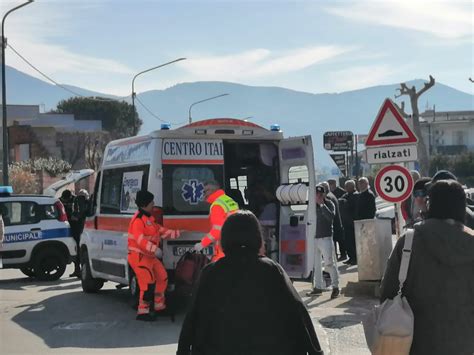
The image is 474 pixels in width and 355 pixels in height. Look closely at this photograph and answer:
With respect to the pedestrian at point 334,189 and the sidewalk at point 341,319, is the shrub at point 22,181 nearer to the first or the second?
the pedestrian at point 334,189

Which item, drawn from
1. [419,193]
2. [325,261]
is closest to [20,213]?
[325,261]

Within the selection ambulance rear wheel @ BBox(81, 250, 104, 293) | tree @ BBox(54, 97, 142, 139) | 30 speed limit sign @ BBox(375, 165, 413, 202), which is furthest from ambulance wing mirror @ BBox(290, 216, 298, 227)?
tree @ BBox(54, 97, 142, 139)

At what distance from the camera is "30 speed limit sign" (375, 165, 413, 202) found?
A: 964cm

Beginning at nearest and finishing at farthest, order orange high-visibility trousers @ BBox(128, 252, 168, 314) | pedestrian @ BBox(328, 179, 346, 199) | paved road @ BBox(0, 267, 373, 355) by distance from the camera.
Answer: paved road @ BBox(0, 267, 373, 355) → orange high-visibility trousers @ BBox(128, 252, 168, 314) → pedestrian @ BBox(328, 179, 346, 199)

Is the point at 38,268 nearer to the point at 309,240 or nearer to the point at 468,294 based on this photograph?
the point at 309,240

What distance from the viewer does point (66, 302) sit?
1198cm

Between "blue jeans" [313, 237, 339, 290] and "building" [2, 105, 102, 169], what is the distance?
3931 centimetres

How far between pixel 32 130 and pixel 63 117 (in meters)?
3.95

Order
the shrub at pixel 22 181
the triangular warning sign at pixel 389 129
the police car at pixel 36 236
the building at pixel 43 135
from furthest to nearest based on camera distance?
1. the building at pixel 43 135
2. the shrub at pixel 22 181
3. the police car at pixel 36 236
4. the triangular warning sign at pixel 389 129

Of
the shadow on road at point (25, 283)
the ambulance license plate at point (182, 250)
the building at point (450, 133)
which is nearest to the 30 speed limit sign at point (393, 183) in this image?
the ambulance license plate at point (182, 250)

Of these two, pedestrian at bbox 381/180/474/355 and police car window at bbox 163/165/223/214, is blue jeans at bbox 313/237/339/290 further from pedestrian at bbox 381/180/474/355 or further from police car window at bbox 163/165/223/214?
pedestrian at bbox 381/180/474/355

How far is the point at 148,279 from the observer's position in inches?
387

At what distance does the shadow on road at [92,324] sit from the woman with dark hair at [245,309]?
501cm

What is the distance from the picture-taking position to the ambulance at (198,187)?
403 inches
